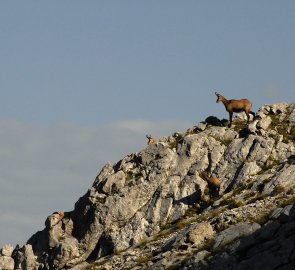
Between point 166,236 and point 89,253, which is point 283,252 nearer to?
point 166,236

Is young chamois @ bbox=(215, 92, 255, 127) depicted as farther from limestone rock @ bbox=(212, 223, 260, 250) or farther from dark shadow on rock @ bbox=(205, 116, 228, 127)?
limestone rock @ bbox=(212, 223, 260, 250)

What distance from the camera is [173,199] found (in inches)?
2896

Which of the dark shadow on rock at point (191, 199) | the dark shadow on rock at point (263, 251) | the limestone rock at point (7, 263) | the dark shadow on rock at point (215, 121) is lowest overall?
the dark shadow on rock at point (263, 251)

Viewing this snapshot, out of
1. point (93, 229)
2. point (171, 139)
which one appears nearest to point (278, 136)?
point (171, 139)

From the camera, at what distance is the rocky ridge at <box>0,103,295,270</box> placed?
65062 millimetres

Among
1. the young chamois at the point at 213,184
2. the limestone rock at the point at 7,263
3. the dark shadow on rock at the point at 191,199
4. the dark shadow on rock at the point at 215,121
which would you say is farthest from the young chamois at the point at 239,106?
the limestone rock at the point at 7,263

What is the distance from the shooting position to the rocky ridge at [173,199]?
6506 cm

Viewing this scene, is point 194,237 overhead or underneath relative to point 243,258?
overhead

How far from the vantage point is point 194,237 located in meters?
62.2

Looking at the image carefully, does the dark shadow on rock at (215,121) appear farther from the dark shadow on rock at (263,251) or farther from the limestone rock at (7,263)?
the dark shadow on rock at (263,251)

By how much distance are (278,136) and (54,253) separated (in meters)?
20.8

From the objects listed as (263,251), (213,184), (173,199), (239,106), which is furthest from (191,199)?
(263,251)

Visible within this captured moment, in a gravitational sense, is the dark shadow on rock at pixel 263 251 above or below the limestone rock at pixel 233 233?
below

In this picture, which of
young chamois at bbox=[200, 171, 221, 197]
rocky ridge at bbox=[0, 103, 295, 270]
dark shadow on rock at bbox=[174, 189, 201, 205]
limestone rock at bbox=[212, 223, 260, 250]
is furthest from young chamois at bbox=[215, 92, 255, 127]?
limestone rock at bbox=[212, 223, 260, 250]
